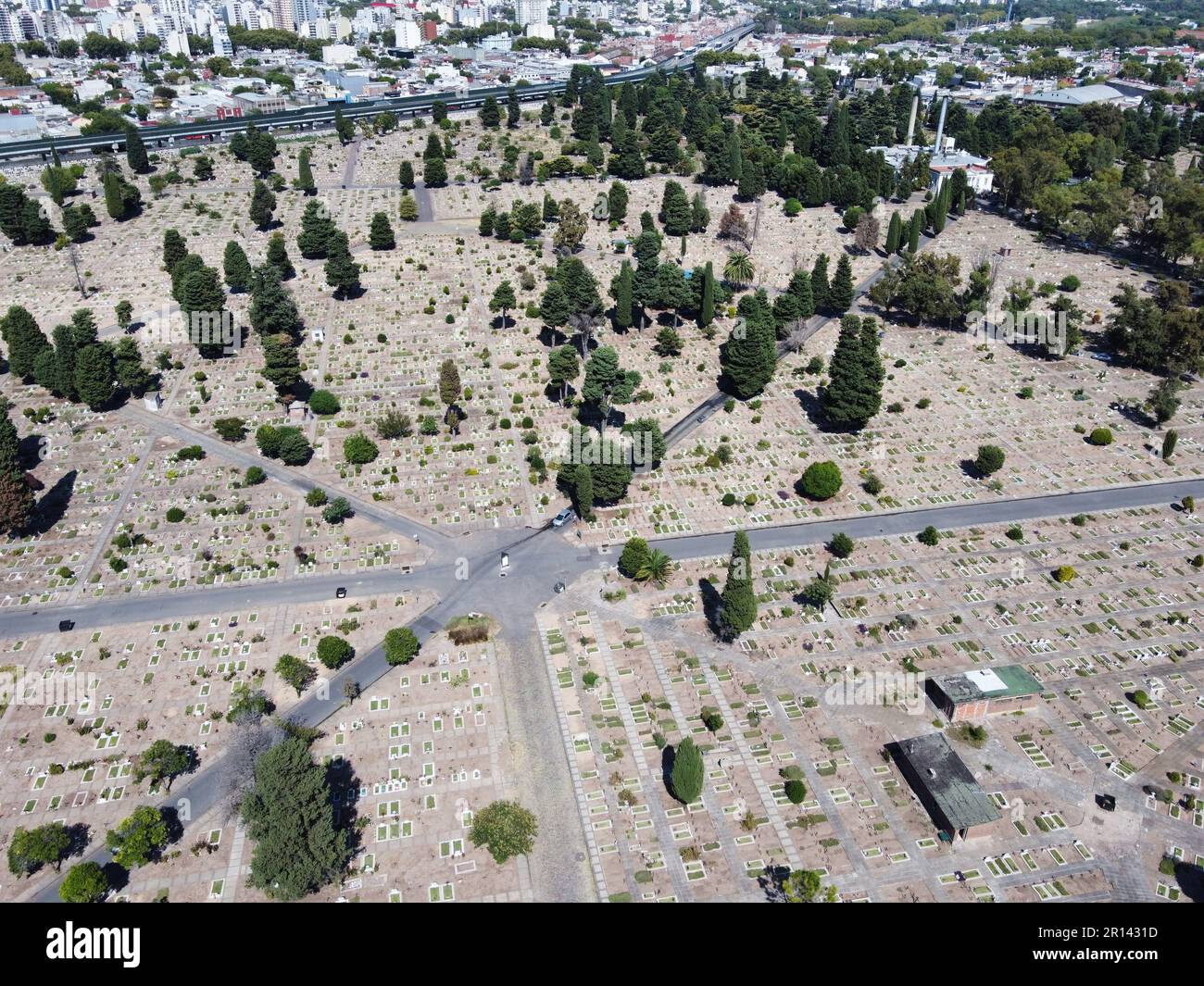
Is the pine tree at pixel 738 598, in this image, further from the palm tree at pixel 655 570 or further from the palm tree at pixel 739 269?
the palm tree at pixel 739 269

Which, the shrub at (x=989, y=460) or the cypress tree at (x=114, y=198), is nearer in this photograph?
the shrub at (x=989, y=460)

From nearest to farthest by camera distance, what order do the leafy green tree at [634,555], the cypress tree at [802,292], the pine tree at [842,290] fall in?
the leafy green tree at [634,555], the cypress tree at [802,292], the pine tree at [842,290]

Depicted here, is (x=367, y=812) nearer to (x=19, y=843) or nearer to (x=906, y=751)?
(x=19, y=843)

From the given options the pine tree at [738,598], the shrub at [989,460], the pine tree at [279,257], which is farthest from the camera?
the pine tree at [279,257]

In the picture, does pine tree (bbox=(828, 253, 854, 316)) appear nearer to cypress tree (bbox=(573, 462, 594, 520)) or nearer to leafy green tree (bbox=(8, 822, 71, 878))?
cypress tree (bbox=(573, 462, 594, 520))

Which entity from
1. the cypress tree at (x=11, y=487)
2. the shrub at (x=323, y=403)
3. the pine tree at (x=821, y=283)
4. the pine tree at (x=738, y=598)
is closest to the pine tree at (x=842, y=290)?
the pine tree at (x=821, y=283)

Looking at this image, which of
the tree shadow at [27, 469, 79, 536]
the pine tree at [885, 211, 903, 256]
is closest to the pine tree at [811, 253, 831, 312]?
the pine tree at [885, 211, 903, 256]

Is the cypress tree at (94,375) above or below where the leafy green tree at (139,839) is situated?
above

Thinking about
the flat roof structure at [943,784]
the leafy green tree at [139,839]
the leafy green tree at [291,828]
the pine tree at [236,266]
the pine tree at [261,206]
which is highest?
the pine tree at [261,206]
